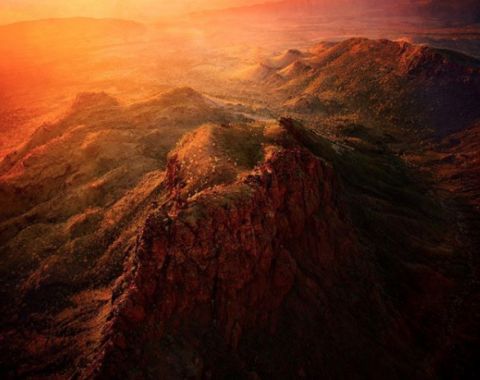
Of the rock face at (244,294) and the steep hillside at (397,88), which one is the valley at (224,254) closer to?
the rock face at (244,294)

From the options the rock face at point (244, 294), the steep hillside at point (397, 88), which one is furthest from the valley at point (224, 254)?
the steep hillside at point (397, 88)

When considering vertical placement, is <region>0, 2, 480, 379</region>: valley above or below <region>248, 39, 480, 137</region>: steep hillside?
above

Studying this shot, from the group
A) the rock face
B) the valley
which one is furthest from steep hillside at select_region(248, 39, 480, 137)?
the rock face

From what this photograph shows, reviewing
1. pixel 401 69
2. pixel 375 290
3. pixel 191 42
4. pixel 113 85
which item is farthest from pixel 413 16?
pixel 375 290

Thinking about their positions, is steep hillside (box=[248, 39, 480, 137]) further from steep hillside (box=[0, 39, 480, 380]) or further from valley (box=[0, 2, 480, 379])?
steep hillside (box=[0, 39, 480, 380])

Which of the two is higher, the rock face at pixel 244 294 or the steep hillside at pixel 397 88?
the rock face at pixel 244 294

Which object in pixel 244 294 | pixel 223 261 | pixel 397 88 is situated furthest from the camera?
pixel 397 88

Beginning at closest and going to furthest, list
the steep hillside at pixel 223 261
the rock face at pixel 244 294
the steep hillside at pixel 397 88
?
the rock face at pixel 244 294 < the steep hillside at pixel 223 261 < the steep hillside at pixel 397 88

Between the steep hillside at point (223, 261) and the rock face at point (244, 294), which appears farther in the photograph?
the steep hillside at point (223, 261)

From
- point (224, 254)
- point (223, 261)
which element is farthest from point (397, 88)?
point (223, 261)

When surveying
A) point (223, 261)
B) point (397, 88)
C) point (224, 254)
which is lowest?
point (397, 88)

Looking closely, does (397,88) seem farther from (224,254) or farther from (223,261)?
(223,261)

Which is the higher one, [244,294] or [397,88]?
[244,294]
